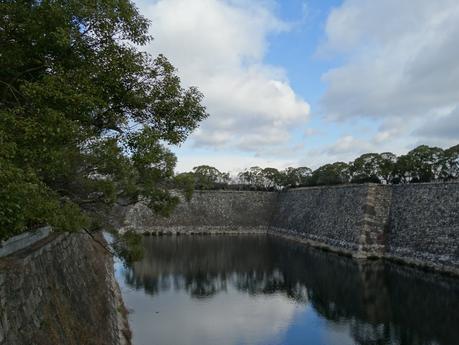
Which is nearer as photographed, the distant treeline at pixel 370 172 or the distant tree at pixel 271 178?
the distant treeline at pixel 370 172

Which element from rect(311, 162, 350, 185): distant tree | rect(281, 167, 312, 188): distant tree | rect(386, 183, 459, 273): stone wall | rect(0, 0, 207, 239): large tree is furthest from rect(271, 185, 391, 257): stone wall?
rect(0, 0, 207, 239): large tree

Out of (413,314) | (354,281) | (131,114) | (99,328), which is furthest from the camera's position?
(354,281)

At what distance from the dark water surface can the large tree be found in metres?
10.9

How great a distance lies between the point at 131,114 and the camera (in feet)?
29.3

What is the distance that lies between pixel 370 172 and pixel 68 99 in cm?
4860

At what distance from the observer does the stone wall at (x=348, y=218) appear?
29.4m

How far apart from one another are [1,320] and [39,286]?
2325 millimetres

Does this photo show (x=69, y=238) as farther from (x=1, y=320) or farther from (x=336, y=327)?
(x=336, y=327)

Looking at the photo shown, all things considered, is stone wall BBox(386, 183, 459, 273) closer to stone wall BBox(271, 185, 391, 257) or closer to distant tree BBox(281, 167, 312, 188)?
stone wall BBox(271, 185, 391, 257)

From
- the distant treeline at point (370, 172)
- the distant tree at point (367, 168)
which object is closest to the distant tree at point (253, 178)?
the distant treeline at point (370, 172)

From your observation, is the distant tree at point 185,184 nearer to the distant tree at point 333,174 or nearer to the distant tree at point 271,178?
the distant tree at point 333,174

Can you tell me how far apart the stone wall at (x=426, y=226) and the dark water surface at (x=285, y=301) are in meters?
1.41

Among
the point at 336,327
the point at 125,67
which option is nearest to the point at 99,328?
the point at 125,67

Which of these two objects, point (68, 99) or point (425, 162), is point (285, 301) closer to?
point (68, 99)
